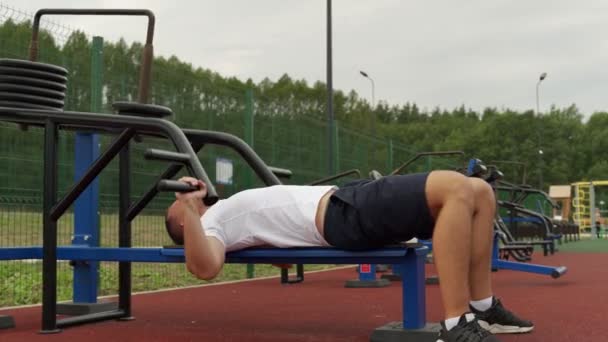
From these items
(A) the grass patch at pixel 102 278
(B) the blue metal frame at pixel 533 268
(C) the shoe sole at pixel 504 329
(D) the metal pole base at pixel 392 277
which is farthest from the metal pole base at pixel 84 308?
(B) the blue metal frame at pixel 533 268

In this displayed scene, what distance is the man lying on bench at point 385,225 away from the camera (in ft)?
7.65

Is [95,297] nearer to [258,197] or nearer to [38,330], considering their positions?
[38,330]

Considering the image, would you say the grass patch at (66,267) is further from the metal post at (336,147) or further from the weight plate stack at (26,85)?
the metal post at (336,147)

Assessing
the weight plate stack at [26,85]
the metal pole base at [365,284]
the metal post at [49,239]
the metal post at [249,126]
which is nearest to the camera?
the metal post at [49,239]

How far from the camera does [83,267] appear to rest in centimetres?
379

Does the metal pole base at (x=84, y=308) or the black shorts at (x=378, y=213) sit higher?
the black shorts at (x=378, y=213)

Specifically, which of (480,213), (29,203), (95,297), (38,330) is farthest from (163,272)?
(480,213)

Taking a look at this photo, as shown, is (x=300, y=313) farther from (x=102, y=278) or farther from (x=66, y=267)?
(x=66, y=267)

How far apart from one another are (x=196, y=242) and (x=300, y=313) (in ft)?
4.80

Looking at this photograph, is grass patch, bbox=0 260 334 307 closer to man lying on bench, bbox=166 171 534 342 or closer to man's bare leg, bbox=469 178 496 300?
man lying on bench, bbox=166 171 534 342

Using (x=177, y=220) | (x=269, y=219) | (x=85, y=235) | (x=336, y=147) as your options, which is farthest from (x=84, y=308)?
(x=336, y=147)

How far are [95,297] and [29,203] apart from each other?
56.5 inches

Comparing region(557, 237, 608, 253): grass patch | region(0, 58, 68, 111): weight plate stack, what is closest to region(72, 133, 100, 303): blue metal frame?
region(0, 58, 68, 111): weight plate stack

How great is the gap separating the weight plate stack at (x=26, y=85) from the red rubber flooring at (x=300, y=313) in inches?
39.1
